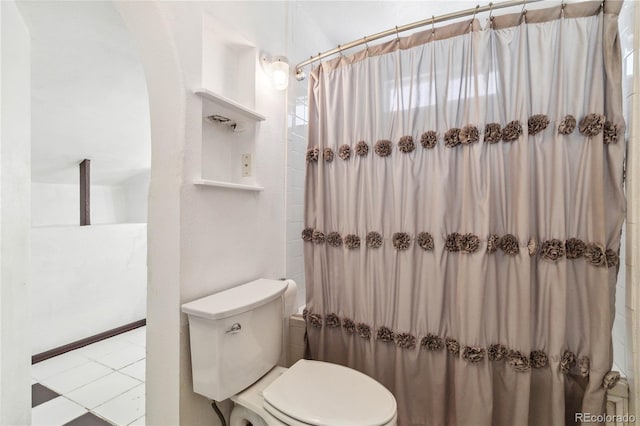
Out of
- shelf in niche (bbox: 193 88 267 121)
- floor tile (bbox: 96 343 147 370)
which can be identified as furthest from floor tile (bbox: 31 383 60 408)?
shelf in niche (bbox: 193 88 267 121)

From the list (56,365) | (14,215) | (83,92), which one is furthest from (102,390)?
(83,92)

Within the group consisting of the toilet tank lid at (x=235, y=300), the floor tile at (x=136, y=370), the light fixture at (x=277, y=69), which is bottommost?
the floor tile at (x=136, y=370)

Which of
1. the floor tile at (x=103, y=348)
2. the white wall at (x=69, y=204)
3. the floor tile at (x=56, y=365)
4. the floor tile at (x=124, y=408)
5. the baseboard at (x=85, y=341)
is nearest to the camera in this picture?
the floor tile at (x=124, y=408)

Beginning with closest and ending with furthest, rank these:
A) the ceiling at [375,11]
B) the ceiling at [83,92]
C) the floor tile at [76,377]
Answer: the ceiling at [83,92] < the ceiling at [375,11] < the floor tile at [76,377]

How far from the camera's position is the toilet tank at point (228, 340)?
1.06 m

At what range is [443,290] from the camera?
1328 mm

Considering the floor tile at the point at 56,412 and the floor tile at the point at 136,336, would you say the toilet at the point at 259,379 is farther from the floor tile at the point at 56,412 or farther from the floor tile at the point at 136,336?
the floor tile at the point at 136,336

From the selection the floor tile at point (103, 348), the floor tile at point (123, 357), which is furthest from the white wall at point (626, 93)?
the floor tile at point (103, 348)

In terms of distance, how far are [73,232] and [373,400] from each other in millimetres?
2746

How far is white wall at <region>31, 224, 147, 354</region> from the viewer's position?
7.27ft

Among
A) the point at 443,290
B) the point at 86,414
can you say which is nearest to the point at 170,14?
the point at 443,290

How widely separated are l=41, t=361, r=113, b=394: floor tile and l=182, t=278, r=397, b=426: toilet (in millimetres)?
1452

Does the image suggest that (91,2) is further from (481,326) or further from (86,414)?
(481,326)

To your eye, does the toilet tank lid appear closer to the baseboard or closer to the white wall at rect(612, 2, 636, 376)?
the white wall at rect(612, 2, 636, 376)
